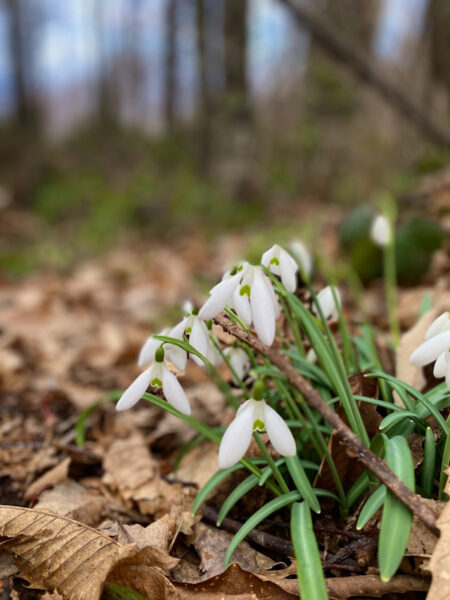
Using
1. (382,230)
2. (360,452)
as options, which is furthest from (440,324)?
(382,230)

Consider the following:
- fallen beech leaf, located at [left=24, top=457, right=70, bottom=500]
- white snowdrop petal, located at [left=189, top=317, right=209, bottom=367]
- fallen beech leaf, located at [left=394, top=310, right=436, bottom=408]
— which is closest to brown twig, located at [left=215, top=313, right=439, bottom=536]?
white snowdrop petal, located at [left=189, top=317, right=209, bottom=367]

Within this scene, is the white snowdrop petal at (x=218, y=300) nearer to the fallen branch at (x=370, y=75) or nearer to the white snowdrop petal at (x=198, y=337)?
the white snowdrop petal at (x=198, y=337)

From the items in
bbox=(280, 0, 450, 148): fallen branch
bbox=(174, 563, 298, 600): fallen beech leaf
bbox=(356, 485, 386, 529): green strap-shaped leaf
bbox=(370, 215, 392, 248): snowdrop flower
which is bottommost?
bbox=(174, 563, 298, 600): fallen beech leaf

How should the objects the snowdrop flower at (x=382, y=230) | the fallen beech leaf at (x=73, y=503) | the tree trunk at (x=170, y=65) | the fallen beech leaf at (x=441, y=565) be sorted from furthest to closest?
the tree trunk at (x=170, y=65), the snowdrop flower at (x=382, y=230), the fallen beech leaf at (x=73, y=503), the fallen beech leaf at (x=441, y=565)

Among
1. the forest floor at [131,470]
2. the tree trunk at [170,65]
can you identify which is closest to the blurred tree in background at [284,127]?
the forest floor at [131,470]

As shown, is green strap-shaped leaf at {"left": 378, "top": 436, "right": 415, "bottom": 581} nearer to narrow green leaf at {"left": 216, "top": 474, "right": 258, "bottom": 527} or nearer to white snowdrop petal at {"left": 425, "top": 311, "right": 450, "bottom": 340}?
white snowdrop petal at {"left": 425, "top": 311, "right": 450, "bottom": 340}

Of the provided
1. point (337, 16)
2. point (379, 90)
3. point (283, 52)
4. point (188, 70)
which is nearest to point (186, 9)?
point (188, 70)
